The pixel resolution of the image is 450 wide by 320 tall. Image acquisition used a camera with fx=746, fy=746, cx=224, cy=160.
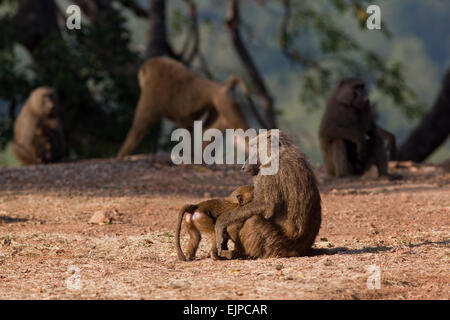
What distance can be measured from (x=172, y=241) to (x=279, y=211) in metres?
1.19

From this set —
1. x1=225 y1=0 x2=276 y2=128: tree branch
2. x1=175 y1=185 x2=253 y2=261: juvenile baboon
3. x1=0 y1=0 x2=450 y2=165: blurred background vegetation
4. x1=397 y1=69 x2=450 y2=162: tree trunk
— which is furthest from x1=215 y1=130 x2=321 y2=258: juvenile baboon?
x1=225 y1=0 x2=276 y2=128: tree branch

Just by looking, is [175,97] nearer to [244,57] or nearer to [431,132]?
[431,132]

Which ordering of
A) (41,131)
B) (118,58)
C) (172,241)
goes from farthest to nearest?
1. (118,58)
2. (41,131)
3. (172,241)

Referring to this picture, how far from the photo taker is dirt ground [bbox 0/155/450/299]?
398cm

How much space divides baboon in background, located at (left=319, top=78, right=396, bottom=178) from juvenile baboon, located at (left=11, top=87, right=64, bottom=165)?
13.8ft

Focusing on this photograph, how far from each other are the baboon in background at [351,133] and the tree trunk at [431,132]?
459 centimetres

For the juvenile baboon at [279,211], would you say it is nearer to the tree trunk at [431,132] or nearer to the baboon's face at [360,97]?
the baboon's face at [360,97]

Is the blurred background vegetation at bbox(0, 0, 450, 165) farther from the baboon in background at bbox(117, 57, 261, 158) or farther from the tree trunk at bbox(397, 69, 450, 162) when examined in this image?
the baboon in background at bbox(117, 57, 261, 158)

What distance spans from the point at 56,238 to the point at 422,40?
382 feet

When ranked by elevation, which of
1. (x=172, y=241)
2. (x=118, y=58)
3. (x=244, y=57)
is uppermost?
(x=244, y=57)

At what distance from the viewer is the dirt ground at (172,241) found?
13.0ft

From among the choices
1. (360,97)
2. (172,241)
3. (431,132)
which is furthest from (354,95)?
(431,132)

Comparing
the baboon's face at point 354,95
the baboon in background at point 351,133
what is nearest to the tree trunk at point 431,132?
the baboon in background at point 351,133

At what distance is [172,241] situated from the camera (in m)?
5.69
